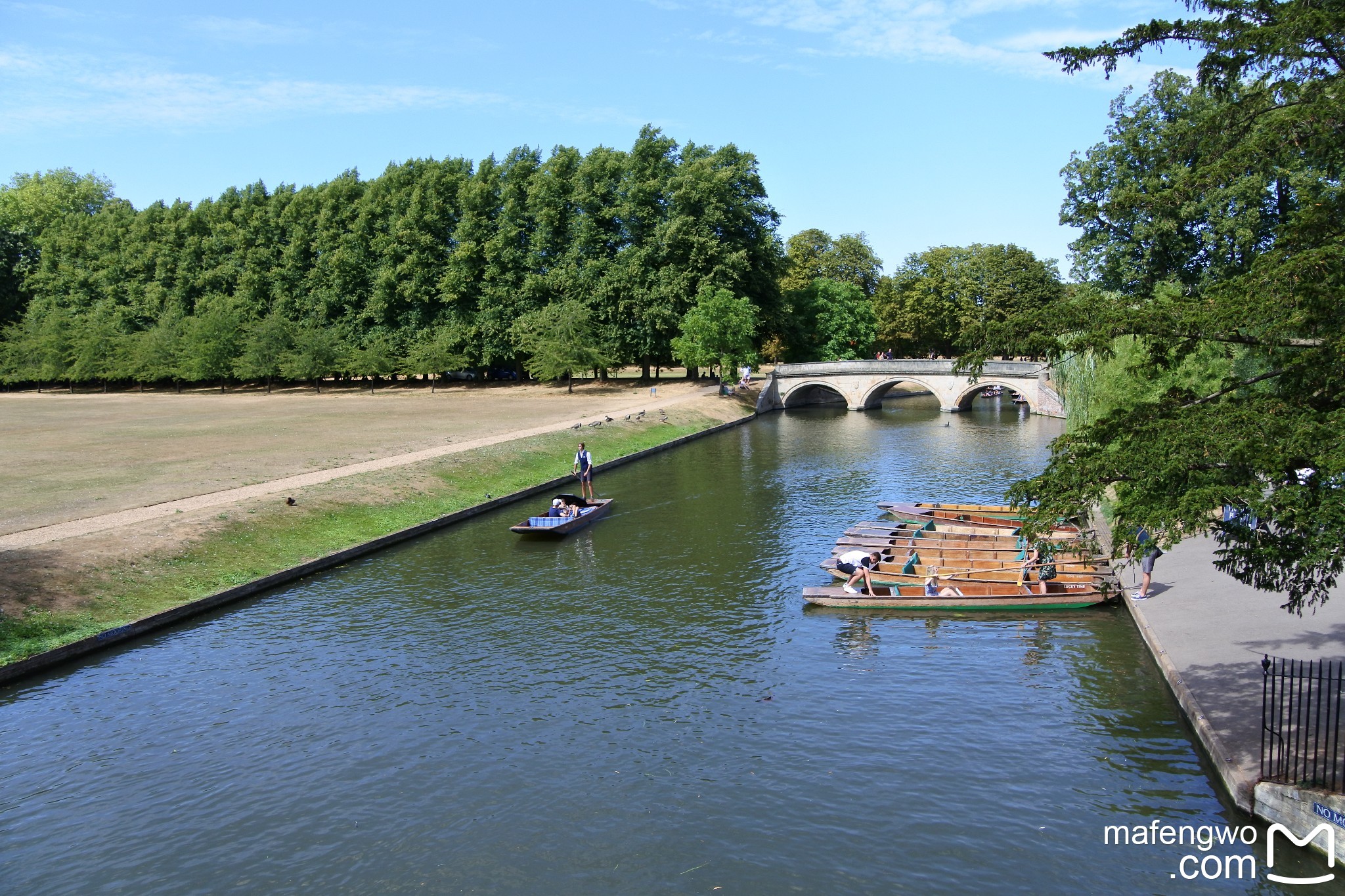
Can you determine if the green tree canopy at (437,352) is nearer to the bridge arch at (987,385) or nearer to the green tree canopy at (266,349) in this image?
the green tree canopy at (266,349)

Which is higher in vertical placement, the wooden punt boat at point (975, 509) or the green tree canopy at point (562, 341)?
the green tree canopy at point (562, 341)

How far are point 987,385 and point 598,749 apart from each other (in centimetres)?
7068

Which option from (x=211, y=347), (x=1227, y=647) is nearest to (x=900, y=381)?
(x=1227, y=647)

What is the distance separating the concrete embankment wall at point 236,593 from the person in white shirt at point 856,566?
48.6ft

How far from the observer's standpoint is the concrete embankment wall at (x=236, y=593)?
20.0 metres

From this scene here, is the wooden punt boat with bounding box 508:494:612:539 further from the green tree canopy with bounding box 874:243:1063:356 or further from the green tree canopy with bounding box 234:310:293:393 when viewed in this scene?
the green tree canopy with bounding box 874:243:1063:356

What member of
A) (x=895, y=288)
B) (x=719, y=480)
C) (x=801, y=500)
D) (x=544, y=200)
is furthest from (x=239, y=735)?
(x=895, y=288)

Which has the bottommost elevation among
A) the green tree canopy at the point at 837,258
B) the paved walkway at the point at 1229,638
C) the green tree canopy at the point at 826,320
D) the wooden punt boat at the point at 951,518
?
the paved walkway at the point at 1229,638

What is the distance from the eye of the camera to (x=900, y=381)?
78938 millimetres

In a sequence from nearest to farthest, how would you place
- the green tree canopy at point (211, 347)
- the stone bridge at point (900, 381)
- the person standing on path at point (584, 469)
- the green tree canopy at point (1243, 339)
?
the green tree canopy at point (1243, 339) → the person standing on path at point (584, 469) → the stone bridge at point (900, 381) → the green tree canopy at point (211, 347)

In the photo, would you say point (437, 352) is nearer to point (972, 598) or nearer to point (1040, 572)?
point (972, 598)

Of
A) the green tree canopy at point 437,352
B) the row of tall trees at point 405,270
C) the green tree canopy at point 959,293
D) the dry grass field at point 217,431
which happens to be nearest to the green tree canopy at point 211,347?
the row of tall trees at point 405,270

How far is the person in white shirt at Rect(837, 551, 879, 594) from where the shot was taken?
2391 cm

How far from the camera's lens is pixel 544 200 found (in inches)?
3238
